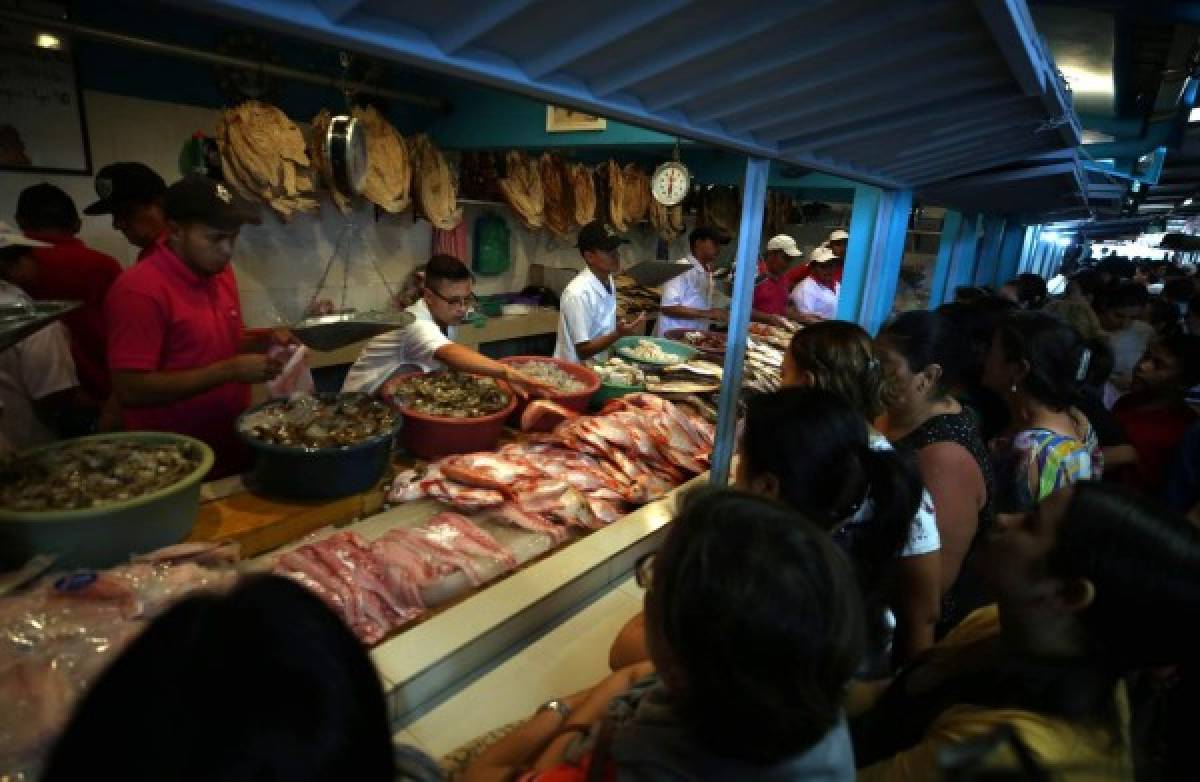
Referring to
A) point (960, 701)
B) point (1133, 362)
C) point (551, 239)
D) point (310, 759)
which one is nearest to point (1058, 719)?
point (960, 701)

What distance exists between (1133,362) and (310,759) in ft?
23.7

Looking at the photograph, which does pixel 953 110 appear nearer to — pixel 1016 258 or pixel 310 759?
pixel 310 759

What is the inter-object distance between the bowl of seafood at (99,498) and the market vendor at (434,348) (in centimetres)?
127

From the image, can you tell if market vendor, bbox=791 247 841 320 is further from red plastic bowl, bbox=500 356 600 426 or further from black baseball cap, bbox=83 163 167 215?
black baseball cap, bbox=83 163 167 215

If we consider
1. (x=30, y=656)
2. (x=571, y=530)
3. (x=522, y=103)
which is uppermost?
(x=522, y=103)

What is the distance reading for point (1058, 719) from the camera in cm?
112

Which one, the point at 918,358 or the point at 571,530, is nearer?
the point at 918,358

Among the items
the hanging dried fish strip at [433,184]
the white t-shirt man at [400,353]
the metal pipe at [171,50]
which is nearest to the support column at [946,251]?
the hanging dried fish strip at [433,184]

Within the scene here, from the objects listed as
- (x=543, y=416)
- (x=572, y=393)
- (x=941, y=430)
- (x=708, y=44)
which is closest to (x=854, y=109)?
(x=708, y=44)

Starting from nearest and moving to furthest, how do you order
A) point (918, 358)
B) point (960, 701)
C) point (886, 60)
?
point (960, 701), point (886, 60), point (918, 358)

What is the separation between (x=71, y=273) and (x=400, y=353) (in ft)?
7.71

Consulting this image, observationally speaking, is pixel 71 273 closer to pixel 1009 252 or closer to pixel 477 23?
pixel 477 23

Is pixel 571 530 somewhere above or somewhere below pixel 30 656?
below

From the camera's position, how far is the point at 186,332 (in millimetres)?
2590
